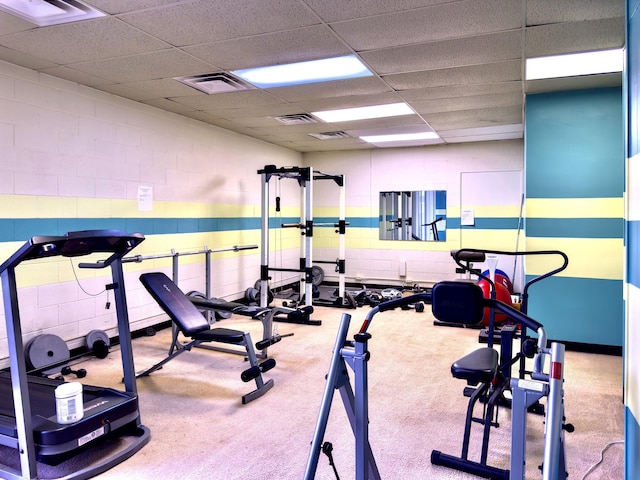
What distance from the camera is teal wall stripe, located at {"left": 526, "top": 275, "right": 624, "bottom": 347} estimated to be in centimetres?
420

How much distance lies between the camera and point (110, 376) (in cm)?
359

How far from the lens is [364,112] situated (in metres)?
5.19

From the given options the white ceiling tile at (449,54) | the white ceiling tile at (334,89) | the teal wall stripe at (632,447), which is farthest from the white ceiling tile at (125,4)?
the teal wall stripe at (632,447)

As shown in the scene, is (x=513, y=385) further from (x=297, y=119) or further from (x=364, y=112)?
(x=297, y=119)

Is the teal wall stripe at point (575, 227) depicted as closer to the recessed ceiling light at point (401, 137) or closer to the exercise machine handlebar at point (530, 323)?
the recessed ceiling light at point (401, 137)

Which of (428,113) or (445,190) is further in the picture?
(445,190)

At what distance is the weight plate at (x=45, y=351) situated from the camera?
11.5 ft

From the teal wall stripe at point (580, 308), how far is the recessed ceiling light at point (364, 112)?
2200mm

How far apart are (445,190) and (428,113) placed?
2.39 metres

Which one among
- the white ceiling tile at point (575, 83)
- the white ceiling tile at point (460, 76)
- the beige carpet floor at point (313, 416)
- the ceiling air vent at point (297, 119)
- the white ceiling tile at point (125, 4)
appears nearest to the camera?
the beige carpet floor at point (313, 416)

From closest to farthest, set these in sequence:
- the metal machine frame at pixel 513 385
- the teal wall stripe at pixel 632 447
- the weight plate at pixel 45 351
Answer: the metal machine frame at pixel 513 385 → the teal wall stripe at pixel 632 447 → the weight plate at pixel 45 351

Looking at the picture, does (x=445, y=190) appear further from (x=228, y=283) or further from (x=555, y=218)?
(x=228, y=283)

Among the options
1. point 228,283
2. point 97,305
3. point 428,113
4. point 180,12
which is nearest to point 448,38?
point 180,12

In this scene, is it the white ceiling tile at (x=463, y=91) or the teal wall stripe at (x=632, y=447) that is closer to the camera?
the teal wall stripe at (x=632, y=447)
